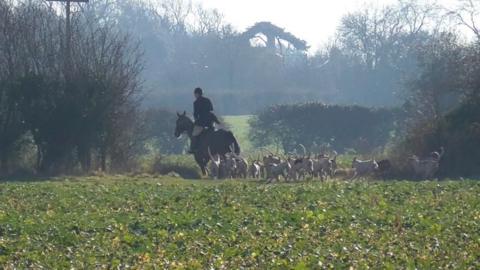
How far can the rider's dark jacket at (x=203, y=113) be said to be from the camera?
37562 millimetres

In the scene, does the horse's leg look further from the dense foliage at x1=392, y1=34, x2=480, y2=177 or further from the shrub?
the dense foliage at x1=392, y1=34, x2=480, y2=177

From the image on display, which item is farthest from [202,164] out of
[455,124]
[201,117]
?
[455,124]

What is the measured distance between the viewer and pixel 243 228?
17.6 metres

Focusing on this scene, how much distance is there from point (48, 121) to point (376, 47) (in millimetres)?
49609

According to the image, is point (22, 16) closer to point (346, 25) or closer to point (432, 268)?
point (432, 268)

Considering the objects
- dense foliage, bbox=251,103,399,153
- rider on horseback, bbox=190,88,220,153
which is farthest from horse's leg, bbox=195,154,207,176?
dense foliage, bbox=251,103,399,153

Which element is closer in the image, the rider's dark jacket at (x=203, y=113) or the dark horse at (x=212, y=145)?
the rider's dark jacket at (x=203, y=113)

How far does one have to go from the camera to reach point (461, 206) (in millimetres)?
21172

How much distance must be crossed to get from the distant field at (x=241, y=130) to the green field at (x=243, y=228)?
3951 cm

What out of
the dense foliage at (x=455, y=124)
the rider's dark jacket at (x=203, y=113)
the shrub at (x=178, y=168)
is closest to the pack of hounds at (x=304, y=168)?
the dense foliage at (x=455, y=124)

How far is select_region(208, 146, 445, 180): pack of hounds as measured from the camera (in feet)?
113

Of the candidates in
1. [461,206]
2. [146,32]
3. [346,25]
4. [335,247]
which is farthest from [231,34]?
[335,247]

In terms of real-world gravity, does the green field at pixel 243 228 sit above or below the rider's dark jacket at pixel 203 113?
below

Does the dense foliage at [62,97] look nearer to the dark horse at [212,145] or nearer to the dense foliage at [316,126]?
the dark horse at [212,145]
